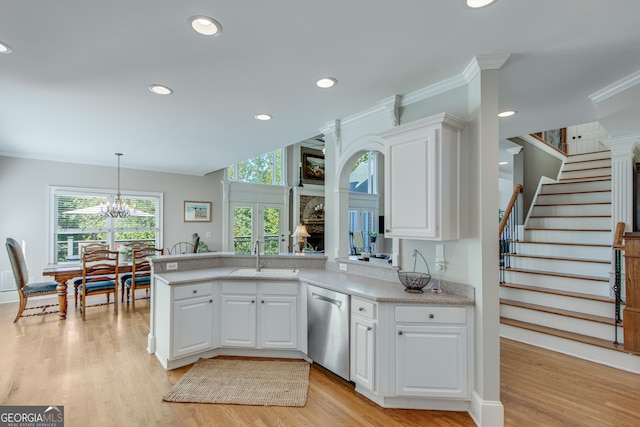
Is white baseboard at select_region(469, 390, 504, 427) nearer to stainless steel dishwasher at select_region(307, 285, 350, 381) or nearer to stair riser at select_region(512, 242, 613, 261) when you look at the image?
stainless steel dishwasher at select_region(307, 285, 350, 381)

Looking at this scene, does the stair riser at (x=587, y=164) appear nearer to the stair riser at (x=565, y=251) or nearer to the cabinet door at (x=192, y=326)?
the stair riser at (x=565, y=251)

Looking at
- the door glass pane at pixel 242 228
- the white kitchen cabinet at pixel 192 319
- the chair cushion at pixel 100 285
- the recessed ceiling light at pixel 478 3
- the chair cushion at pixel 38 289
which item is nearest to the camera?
the recessed ceiling light at pixel 478 3

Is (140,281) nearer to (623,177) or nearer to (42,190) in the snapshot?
(42,190)

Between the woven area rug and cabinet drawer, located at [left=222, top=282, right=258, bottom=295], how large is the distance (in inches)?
27.4

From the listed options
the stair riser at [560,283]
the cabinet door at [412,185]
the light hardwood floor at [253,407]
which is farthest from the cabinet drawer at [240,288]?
the stair riser at [560,283]

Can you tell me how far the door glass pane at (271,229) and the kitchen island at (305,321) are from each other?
14.4 feet

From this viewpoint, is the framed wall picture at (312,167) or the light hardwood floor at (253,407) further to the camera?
the framed wall picture at (312,167)

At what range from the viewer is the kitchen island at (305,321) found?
7.41 feet

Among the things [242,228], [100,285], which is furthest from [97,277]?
[242,228]

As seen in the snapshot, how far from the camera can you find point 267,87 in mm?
2615

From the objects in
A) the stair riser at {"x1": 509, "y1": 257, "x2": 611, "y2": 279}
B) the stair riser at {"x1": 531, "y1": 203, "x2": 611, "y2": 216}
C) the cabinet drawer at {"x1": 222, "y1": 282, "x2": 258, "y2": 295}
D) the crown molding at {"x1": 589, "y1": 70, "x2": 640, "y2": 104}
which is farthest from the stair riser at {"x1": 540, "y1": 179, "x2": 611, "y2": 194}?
the cabinet drawer at {"x1": 222, "y1": 282, "x2": 258, "y2": 295}

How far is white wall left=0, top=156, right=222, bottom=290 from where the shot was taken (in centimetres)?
530

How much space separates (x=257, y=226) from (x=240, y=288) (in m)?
4.93

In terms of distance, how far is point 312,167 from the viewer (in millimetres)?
8859
